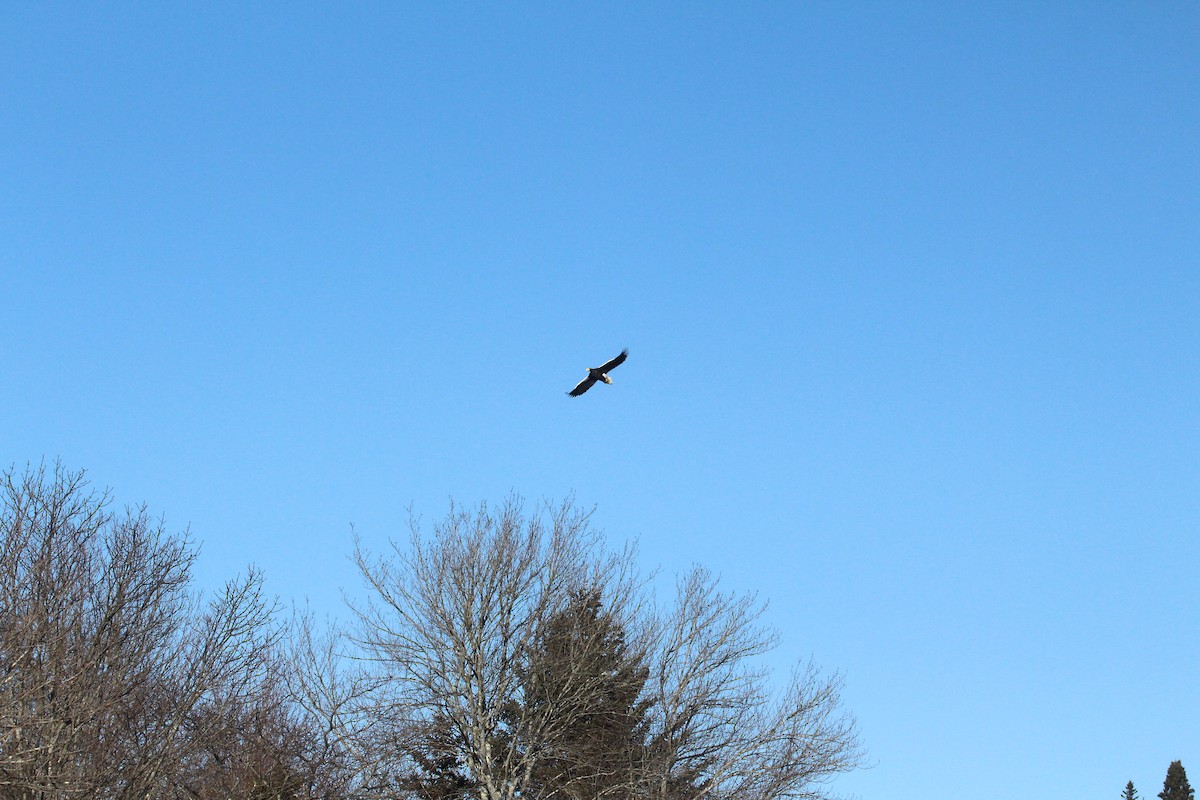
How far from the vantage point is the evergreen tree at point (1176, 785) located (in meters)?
68.2

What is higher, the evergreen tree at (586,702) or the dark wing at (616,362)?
the dark wing at (616,362)

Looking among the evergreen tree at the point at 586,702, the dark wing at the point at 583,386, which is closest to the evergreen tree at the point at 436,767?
the evergreen tree at the point at 586,702

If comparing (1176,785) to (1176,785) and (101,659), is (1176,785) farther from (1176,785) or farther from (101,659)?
(101,659)

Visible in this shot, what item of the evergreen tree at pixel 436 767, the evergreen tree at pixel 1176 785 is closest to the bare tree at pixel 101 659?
the evergreen tree at pixel 436 767

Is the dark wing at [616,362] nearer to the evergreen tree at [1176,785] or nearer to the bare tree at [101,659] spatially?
the bare tree at [101,659]

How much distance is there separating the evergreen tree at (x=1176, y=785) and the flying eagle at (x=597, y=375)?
55.3 metres

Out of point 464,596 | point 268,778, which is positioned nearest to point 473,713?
point 464,596

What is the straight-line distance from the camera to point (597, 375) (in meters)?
27.3

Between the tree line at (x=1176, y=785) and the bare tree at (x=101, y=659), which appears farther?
the tree line at (x=1176, y=785)

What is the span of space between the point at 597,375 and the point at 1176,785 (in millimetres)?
55658

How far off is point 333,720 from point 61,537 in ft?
32.7

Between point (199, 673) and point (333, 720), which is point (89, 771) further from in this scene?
point (333, 720)

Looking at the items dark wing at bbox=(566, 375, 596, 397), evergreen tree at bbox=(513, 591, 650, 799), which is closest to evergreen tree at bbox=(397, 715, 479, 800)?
evergreen tree at bbox=(513, 591, 650, 799)

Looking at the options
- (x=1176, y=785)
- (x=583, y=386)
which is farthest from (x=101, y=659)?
(x=1176, y=785)
